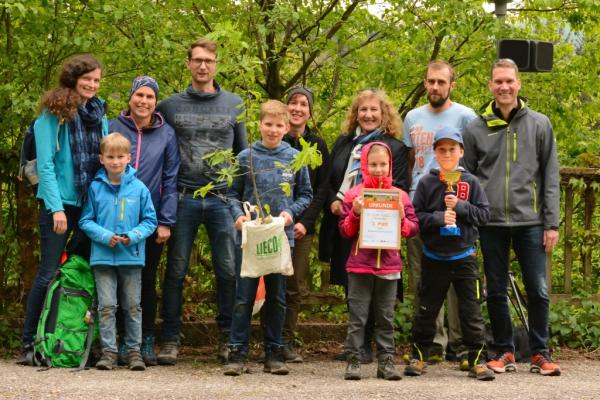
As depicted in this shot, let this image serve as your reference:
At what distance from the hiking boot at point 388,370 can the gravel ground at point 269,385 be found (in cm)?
7

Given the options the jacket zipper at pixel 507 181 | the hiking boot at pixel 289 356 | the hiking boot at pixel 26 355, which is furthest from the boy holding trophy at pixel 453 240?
the hiking boot at pixel 26 355

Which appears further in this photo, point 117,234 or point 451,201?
point 117,234

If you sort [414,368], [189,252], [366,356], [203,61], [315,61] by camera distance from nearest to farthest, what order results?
[414,368] < [203,61] < [189,252] < [366,356] < [315,61]

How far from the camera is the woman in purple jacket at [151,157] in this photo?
25.8 feet

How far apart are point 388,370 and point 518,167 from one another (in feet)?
5.63

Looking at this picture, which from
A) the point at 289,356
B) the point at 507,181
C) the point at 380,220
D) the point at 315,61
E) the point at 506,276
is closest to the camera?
the point at 380,220

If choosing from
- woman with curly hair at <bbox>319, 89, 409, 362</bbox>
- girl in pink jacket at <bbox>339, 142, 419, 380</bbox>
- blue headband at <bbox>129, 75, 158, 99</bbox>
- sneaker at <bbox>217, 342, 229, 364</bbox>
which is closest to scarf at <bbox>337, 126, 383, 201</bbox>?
woman with curly hair at <bbox>319, 89, 409, 362</bbox>

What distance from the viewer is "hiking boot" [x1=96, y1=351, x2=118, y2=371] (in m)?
7.60

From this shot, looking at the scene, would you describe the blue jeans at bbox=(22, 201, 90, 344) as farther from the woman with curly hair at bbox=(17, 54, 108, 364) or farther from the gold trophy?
the gold trophy

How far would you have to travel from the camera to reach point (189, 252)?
806cm

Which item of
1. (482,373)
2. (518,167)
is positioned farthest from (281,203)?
(482,373)

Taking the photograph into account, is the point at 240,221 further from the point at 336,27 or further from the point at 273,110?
the point at 336,27

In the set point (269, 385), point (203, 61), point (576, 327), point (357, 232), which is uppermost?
point (203, 61)

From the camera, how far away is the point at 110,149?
25.0 ft
